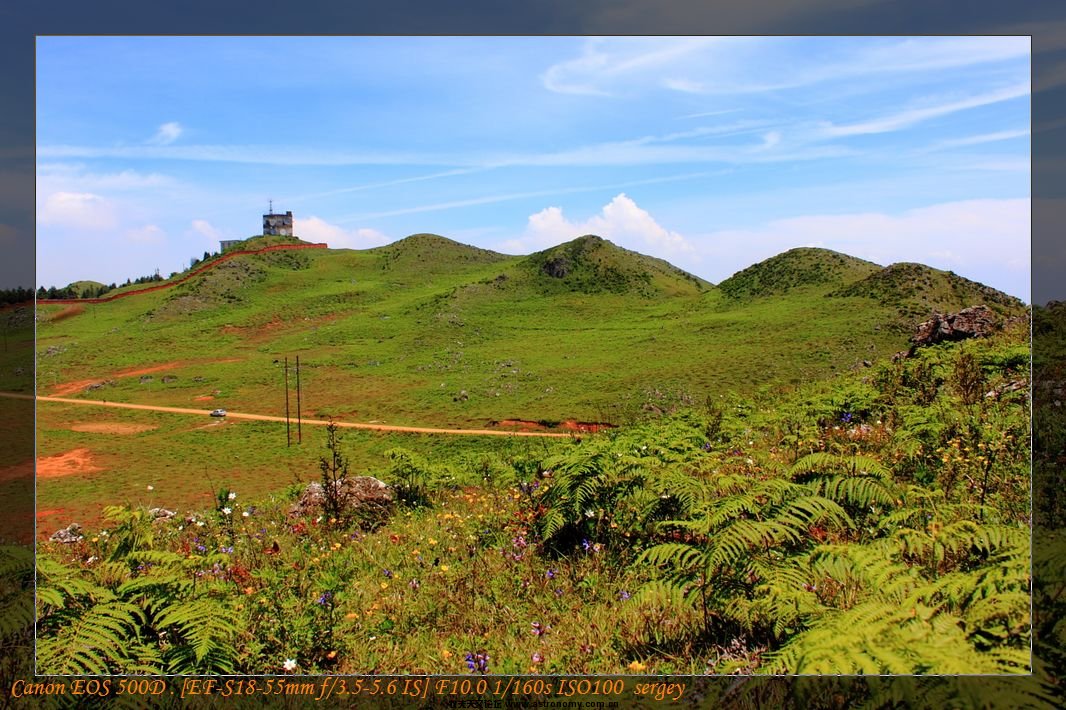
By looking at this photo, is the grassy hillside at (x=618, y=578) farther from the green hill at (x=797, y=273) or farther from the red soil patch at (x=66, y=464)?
the green hill at (x=797, y=273)

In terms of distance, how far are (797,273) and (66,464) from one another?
163 feet

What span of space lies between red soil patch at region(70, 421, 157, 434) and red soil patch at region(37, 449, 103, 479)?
363 cm

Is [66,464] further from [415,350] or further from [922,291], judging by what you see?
[922,291]

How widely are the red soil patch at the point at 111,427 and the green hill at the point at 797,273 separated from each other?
42999 mm

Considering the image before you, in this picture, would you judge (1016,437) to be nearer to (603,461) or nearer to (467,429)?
(603,461)

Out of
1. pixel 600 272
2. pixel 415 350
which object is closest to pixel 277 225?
pixel 600 272

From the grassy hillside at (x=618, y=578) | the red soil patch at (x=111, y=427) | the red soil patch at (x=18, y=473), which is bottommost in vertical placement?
the red soil patch at (x=111, y=427)

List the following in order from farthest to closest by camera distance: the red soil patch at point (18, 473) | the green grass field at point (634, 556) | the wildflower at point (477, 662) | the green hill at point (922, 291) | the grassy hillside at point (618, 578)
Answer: the green hill at point (922, 291) < the red soil patch at point (18, 473) < the wildflower at point (477, 662) < the green grass field at point (634, 556) < the grassy hillside at point (618, 578)

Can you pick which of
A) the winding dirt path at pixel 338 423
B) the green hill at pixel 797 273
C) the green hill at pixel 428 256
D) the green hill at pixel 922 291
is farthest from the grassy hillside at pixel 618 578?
the green hill at pixel 428 256

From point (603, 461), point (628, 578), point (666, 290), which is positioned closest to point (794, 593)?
point (628, 578)

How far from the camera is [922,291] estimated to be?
121 ft

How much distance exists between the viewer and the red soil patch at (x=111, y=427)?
3020 centimetres

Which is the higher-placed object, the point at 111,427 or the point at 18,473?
the point at 18,473

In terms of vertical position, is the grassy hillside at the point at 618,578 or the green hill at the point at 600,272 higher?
the green hill at the point at 600,272
